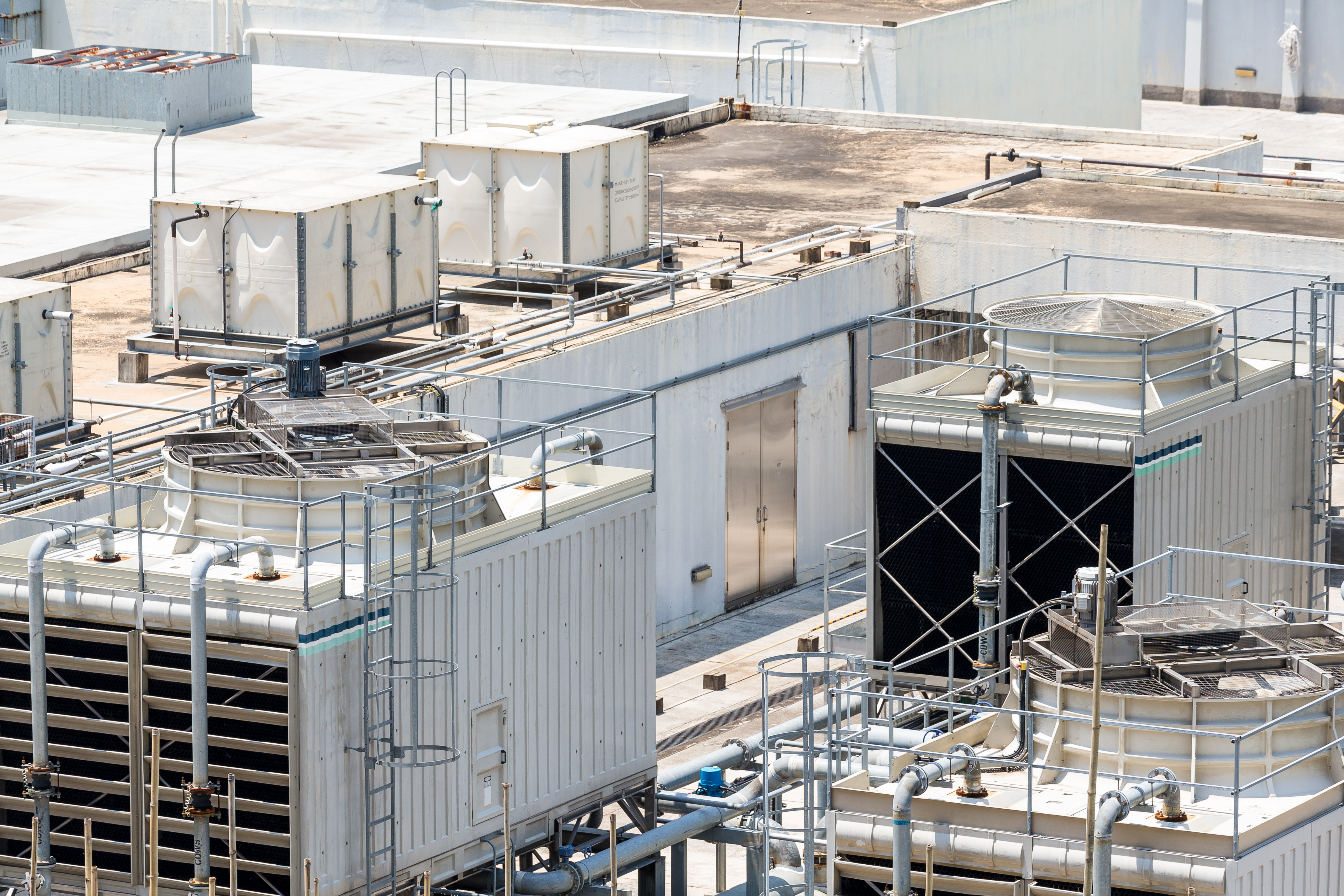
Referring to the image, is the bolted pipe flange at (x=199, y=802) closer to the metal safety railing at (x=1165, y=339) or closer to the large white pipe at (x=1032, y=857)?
the large white pipe at (x=1032, y=857)

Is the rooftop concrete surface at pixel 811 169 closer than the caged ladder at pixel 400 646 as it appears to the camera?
No

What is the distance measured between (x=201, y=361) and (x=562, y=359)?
4.79 metres

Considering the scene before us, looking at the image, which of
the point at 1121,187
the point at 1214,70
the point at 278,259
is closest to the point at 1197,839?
the point at 278,259

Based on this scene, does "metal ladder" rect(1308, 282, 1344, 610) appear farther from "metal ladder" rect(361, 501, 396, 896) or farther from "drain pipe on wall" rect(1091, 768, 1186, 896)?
"metal ladder" rect(361, 501, 396, 896)

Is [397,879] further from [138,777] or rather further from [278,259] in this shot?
[278,259]

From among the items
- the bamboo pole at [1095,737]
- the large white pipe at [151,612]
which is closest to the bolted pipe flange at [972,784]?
the bamboo pole at [1095,737]

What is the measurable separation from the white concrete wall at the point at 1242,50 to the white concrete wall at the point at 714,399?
4546 cm

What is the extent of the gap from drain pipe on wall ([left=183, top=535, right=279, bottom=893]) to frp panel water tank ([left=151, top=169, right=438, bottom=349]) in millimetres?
11237

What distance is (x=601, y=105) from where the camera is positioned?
53.7m

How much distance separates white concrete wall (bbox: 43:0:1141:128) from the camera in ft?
187

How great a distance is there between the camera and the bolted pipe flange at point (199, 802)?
69.3 feet

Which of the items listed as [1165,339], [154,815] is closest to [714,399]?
[1165,339]

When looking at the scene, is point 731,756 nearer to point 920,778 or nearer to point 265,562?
point 265,562

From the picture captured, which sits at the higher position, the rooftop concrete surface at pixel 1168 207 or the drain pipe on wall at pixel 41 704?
the rooftop concrete surface at pixel 1168 207
